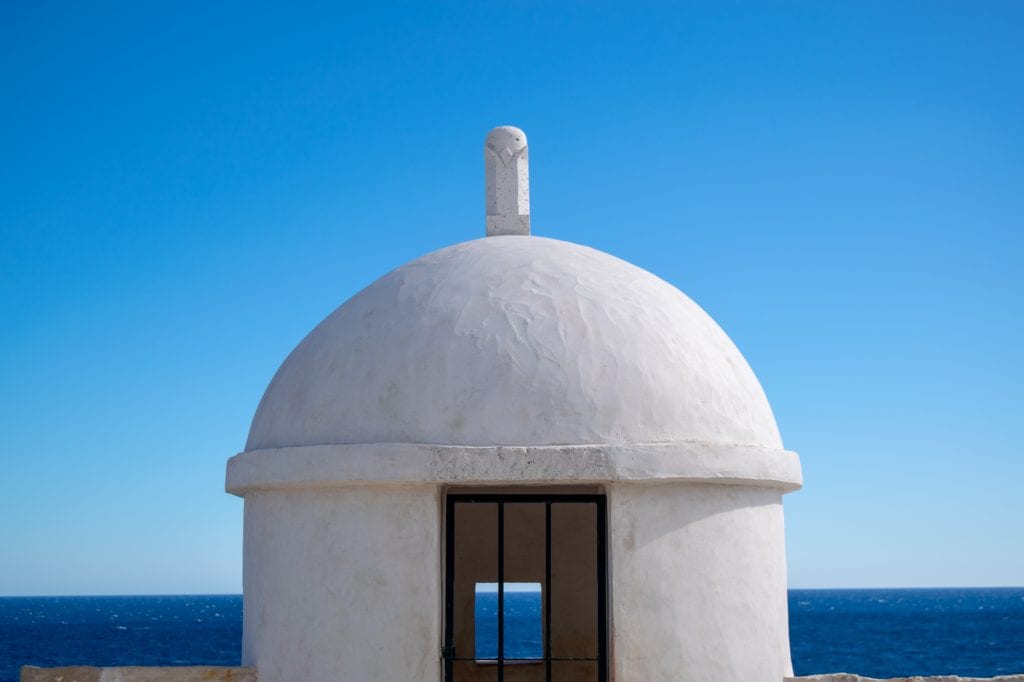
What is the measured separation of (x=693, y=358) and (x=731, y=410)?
15.8 inches

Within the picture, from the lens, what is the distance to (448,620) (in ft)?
22.7

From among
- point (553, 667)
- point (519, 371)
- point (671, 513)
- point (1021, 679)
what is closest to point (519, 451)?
point (519, 371)

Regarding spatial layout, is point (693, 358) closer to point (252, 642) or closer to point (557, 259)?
point (557, 259)

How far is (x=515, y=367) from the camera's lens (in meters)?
6.95

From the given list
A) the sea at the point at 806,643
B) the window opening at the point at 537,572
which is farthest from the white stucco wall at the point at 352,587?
the sea at the point at 806,643

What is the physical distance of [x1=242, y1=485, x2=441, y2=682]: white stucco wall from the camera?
6.74 meters

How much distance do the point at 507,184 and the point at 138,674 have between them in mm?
4286

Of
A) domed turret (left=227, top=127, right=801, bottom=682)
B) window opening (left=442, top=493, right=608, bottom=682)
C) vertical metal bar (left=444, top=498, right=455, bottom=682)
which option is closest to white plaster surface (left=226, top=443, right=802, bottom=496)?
domed turret (left=227, top=127, right=801, bottom=682)

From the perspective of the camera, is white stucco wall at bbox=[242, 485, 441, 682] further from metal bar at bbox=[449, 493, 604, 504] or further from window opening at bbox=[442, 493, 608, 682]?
window opening at bbox=[442, 493, 608, 682]

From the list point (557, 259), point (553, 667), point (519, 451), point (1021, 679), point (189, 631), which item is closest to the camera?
point (519, 451)

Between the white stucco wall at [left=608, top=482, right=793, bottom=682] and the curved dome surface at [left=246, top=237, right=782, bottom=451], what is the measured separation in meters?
0.39

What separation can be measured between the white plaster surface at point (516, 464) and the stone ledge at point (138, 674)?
4.19 feet

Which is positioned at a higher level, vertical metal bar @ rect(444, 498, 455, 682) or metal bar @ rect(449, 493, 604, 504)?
metal bar @ rect(449, 493, 604, 504)

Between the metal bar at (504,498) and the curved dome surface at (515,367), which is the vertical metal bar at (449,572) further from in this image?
the curved dome surface at (515,367)
